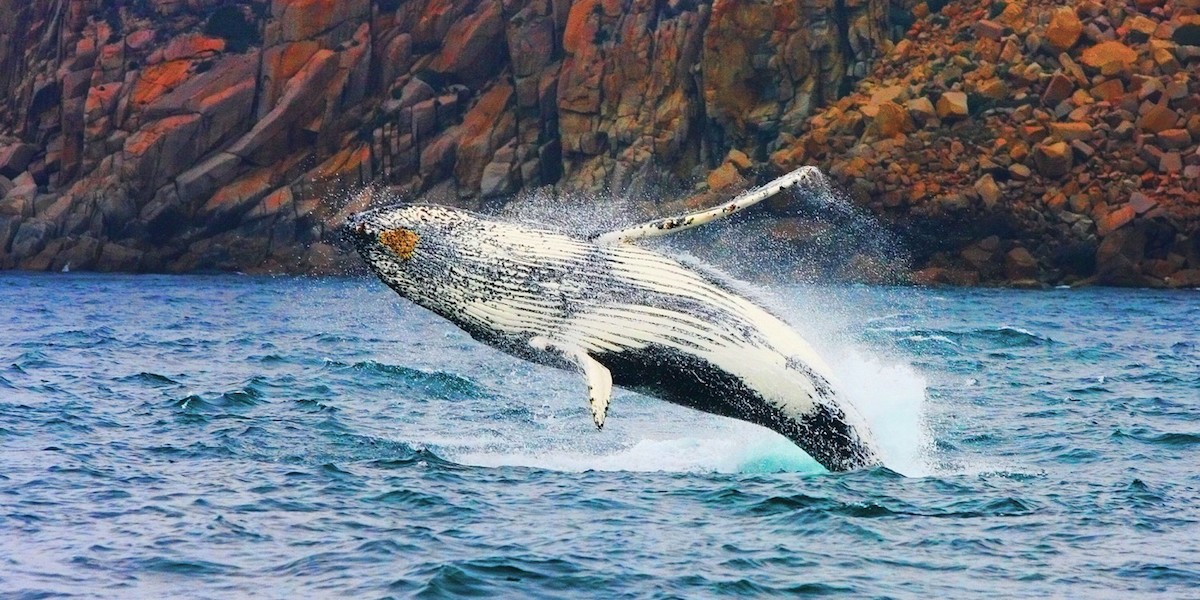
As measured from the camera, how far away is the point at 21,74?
272 ft

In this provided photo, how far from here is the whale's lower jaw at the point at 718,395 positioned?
560 inches

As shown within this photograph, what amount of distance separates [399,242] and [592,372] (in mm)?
2328

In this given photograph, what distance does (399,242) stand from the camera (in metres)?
14.2

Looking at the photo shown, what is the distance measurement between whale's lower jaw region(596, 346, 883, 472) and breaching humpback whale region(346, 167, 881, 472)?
16 mm

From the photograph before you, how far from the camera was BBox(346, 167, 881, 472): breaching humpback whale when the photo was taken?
14.1 meters

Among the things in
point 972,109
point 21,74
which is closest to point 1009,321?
point 972,109

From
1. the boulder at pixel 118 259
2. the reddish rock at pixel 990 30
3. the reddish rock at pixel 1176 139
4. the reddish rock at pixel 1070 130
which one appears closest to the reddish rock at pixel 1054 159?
the reddish rock at pixel 1070 130

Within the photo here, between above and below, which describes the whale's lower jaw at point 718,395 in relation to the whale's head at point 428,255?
below

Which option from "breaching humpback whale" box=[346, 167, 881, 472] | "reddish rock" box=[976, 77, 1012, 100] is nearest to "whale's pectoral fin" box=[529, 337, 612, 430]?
"breaching humpback whale" box=[346, 167, 881, 472]

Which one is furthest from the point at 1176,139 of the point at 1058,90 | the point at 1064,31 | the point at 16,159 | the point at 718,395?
the point at 16,159

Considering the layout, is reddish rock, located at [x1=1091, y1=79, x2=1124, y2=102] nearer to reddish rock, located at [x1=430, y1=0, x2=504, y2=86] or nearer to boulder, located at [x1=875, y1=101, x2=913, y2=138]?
boulder, located at [x1=875, y1=101, x2=913, y2=138]

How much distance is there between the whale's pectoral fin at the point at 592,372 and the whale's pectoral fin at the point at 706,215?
3.70ft

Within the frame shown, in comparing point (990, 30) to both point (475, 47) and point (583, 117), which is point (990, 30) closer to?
point (583, 117)

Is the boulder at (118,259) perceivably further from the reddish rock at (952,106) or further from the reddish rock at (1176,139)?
the reddish rock at (1176,139)
